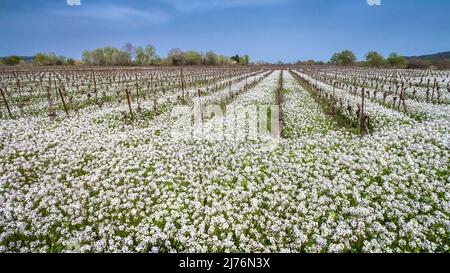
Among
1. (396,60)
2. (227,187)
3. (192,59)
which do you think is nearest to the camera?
(227,187)

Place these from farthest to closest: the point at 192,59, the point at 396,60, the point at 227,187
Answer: the point at 192,59 → the point at 396,60 → the point at 227,187

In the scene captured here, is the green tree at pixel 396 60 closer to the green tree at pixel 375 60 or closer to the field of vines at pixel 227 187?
the green tree at pixel 375 60

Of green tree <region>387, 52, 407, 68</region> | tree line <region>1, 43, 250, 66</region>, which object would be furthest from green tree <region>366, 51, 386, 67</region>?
tree line <region>1, 43, 250, 66</region>

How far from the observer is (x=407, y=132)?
1442 cm

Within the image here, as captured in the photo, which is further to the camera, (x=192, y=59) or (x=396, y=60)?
(x=192, y=59)

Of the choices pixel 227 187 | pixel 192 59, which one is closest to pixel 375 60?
pixel 192 59

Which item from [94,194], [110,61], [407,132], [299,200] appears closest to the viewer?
[299,200]

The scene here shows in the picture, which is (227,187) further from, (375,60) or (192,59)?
(192,59)

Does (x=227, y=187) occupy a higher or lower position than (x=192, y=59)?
lower

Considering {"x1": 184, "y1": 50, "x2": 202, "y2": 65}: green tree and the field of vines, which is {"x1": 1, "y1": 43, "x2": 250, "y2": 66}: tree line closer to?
{"x1": 184, "y1": 50, "x2": 202, "y2": 65}: green tree

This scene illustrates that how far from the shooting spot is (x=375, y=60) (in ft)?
532

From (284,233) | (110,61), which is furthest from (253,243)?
(110,61)
